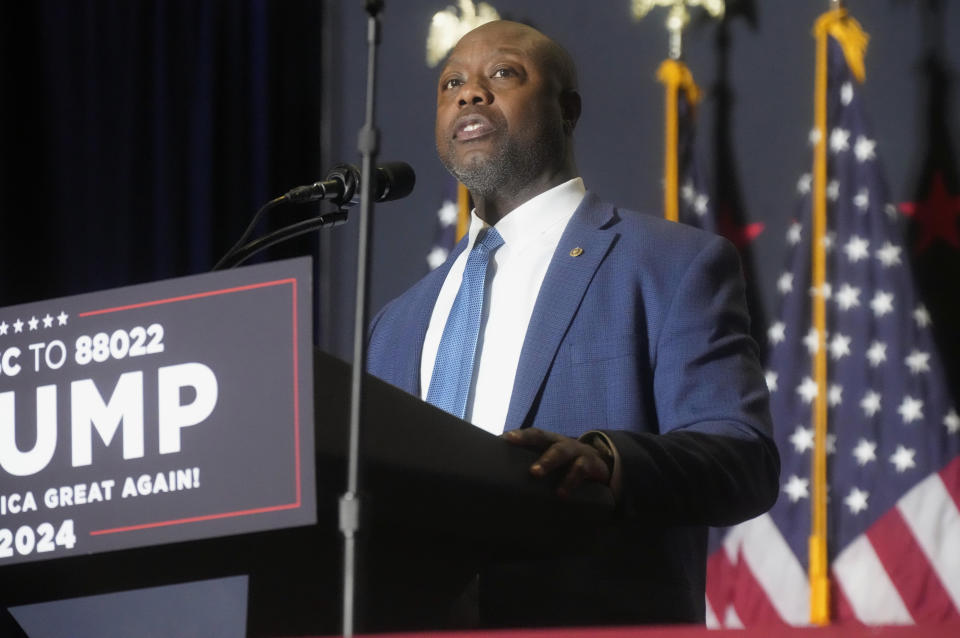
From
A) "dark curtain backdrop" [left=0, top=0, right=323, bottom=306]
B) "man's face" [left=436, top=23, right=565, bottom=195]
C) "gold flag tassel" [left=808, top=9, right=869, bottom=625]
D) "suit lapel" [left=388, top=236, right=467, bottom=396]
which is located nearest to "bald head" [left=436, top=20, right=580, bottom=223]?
"man's face" [left=436, top=23, right=565, bottom=195]

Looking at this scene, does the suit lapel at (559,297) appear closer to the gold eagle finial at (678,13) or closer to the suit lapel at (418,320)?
the suit lapel at (418,320)

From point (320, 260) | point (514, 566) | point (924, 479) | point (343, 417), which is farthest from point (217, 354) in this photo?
point (320, 260)

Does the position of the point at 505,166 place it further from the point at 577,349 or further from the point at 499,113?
the point at 577,349

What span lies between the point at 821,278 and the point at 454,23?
1.46 meters

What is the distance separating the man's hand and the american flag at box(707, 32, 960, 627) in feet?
8.33

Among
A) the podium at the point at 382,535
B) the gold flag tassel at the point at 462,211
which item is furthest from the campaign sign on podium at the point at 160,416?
the gold flag tassel at the point at 462,211

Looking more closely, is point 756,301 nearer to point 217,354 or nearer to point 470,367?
point 470,367

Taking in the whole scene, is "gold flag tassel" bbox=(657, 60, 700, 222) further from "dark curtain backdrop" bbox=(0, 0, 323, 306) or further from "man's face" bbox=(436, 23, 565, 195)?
"man's face" bbox=(436, 23, 565, 195)

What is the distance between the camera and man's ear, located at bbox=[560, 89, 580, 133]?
231cm

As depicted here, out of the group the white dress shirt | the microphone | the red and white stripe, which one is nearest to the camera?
the microphone

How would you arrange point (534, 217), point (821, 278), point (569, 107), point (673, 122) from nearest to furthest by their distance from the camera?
point (534, 217), point (569, 107), point (821, 278), point (673, 122)

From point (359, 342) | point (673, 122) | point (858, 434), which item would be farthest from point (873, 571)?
point (359, 342)

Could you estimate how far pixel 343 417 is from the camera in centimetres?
122

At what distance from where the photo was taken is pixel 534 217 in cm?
214
